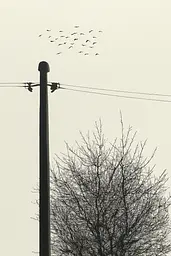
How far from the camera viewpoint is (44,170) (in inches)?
567

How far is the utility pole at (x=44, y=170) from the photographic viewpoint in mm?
14164

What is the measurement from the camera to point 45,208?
46.6 ft

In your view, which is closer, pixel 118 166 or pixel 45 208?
pixel 45 208

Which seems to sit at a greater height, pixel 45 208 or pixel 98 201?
pixel 98 201

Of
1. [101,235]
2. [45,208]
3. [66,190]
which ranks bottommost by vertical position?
[45,208]

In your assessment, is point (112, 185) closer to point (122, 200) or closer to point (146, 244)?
point (122, 200)

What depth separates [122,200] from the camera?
20.2 meters

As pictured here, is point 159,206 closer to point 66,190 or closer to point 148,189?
point 148,189

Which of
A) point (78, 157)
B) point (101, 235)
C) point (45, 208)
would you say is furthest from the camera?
point (78, 157)

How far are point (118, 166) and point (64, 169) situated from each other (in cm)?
148

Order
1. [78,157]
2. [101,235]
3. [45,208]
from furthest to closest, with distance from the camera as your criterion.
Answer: [78,157]
[101,235]
[45,208]

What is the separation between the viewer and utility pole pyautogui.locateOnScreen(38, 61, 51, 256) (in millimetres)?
14164

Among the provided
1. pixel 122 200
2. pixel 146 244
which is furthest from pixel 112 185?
pixel 146 244

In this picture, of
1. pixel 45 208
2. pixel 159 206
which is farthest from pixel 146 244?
pixel 45 208
